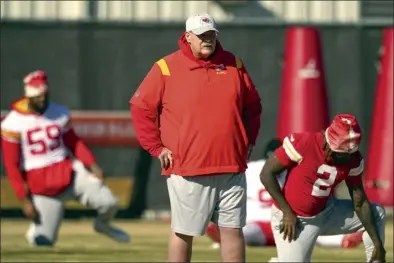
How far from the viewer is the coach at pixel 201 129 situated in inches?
391

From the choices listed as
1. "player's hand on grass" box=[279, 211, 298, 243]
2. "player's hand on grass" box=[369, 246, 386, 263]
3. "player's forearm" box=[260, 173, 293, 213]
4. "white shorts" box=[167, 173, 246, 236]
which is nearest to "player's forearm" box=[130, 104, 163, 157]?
"white shorts" box=[167, 173, 246, 236]

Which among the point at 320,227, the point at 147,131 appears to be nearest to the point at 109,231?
the point at 320,227

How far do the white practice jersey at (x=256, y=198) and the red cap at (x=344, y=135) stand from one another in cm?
445

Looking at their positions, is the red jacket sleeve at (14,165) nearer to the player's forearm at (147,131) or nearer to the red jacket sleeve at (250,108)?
the player's forearm at (147,131)

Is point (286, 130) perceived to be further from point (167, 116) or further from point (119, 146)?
point (167, 116)

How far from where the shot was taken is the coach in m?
9.92

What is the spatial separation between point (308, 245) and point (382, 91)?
369 inches

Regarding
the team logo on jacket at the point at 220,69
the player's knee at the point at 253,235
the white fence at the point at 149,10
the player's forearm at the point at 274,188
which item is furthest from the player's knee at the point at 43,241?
the white fence at the point at 149,10

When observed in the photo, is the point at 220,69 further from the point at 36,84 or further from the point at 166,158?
the point at 36,84

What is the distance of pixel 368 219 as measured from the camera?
35.6ft

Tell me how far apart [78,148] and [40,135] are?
47cm

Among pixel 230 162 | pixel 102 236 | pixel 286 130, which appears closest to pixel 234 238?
pixel 230 162

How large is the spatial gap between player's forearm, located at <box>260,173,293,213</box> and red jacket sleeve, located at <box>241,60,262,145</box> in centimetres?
44

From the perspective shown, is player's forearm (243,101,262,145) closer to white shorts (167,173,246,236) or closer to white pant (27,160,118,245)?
white shorts (167,173,246,236)
